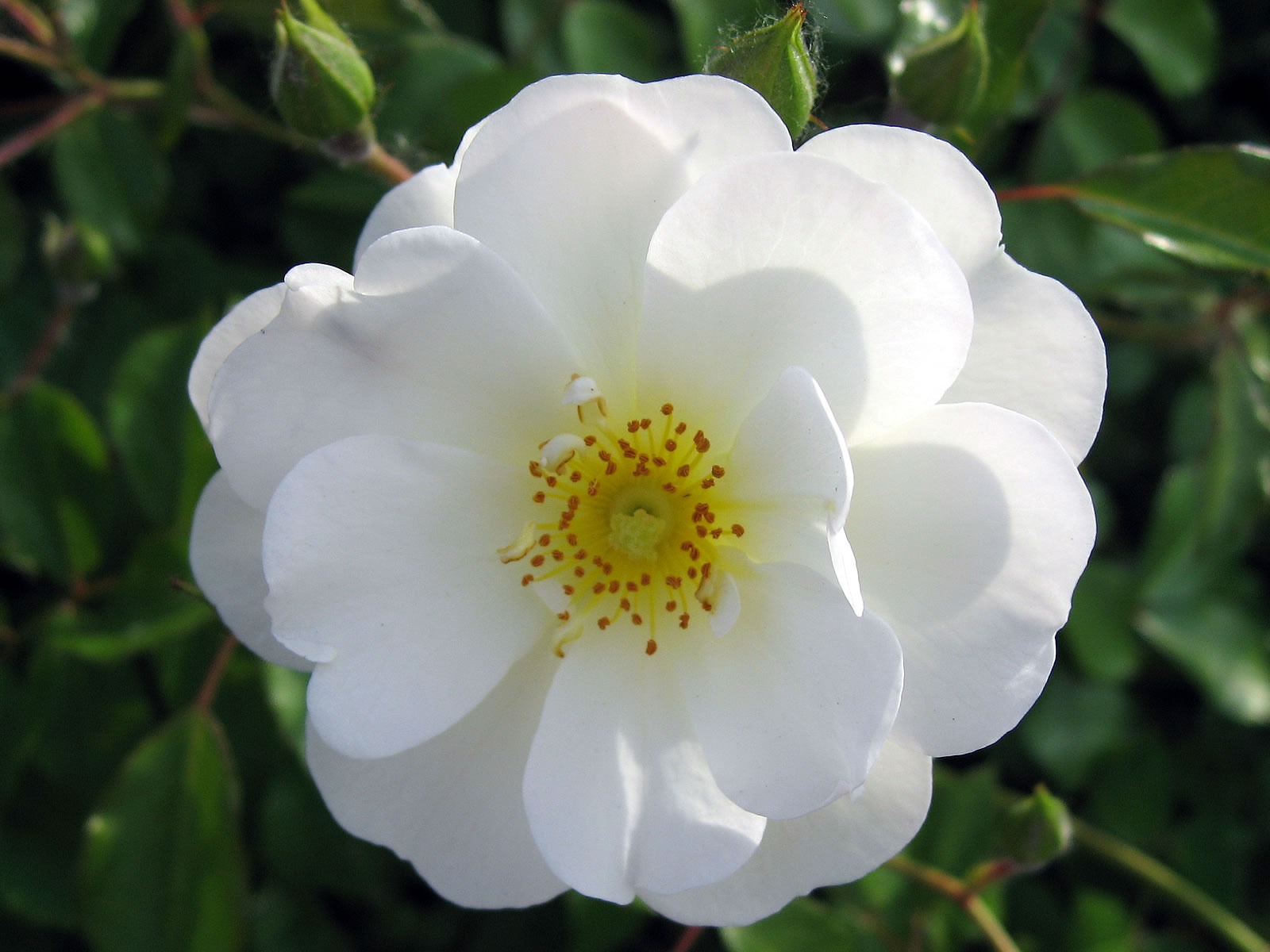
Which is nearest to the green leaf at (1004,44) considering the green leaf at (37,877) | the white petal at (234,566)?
the white petal at (234,566)

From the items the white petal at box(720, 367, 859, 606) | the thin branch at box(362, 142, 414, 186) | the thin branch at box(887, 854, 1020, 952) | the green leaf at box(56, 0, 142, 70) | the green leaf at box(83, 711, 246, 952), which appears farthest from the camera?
the green leaf at box(56, 0, 142, 70)

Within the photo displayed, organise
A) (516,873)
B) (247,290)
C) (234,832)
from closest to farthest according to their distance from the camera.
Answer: (516,873)
(234,832)
(247,290)

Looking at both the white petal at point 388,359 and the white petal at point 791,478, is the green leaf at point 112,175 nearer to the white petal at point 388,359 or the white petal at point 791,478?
the white petal at point 388,359

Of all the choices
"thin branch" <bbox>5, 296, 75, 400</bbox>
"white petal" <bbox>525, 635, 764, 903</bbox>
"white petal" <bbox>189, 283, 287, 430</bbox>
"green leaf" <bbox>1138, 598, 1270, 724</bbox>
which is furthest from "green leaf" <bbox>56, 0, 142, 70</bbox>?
"green leaf" <bbox>1138, 598, 1270, 724</bbox>

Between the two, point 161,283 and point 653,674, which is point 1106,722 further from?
point 161,283

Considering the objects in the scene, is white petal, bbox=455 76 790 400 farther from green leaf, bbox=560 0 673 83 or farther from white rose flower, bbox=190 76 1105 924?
green leaf, bbox=560 0 673 83

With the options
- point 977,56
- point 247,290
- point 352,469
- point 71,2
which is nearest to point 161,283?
point 247,290
